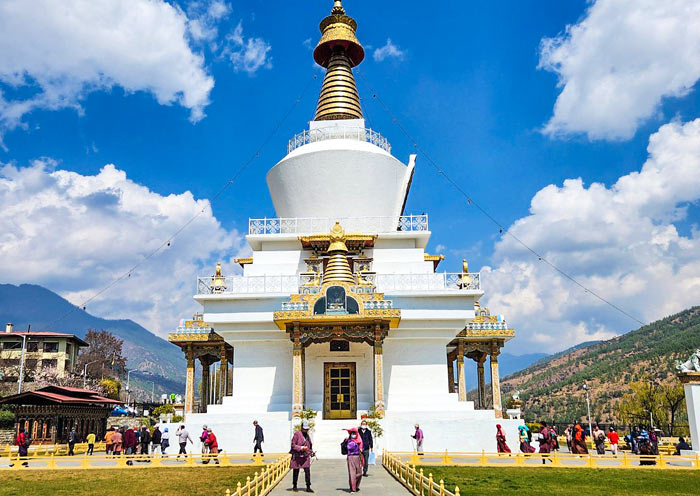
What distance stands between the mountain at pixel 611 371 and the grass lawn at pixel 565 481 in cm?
4961

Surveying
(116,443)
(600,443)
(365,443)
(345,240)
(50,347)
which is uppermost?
(345,240)

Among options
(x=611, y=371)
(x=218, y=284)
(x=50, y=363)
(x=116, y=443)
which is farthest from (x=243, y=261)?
(x=611, y=371)

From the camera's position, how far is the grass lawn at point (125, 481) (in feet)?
45.8

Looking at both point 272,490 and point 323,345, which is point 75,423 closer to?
point 323,345

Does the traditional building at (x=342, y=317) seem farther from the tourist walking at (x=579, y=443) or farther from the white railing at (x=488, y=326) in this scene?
the tourist walking at (x=579, y=443)

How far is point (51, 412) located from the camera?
2906 cm

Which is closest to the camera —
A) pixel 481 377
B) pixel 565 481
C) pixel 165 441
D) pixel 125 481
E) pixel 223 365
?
pixel 565 481

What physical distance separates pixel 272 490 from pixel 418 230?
17339 millimetres

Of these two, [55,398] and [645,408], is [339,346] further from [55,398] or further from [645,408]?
[645,408]

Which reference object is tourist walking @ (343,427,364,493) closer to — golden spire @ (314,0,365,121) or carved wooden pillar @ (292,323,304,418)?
carved wooden pillar @ (292,323,304,418)

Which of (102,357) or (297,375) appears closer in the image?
(297,375)

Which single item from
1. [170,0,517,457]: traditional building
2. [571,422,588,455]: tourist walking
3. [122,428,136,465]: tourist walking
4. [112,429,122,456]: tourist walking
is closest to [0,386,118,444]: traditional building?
[170,0,517,457]: traditional building

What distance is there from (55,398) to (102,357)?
2046 inches

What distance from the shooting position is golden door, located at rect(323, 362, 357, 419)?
2604cm
